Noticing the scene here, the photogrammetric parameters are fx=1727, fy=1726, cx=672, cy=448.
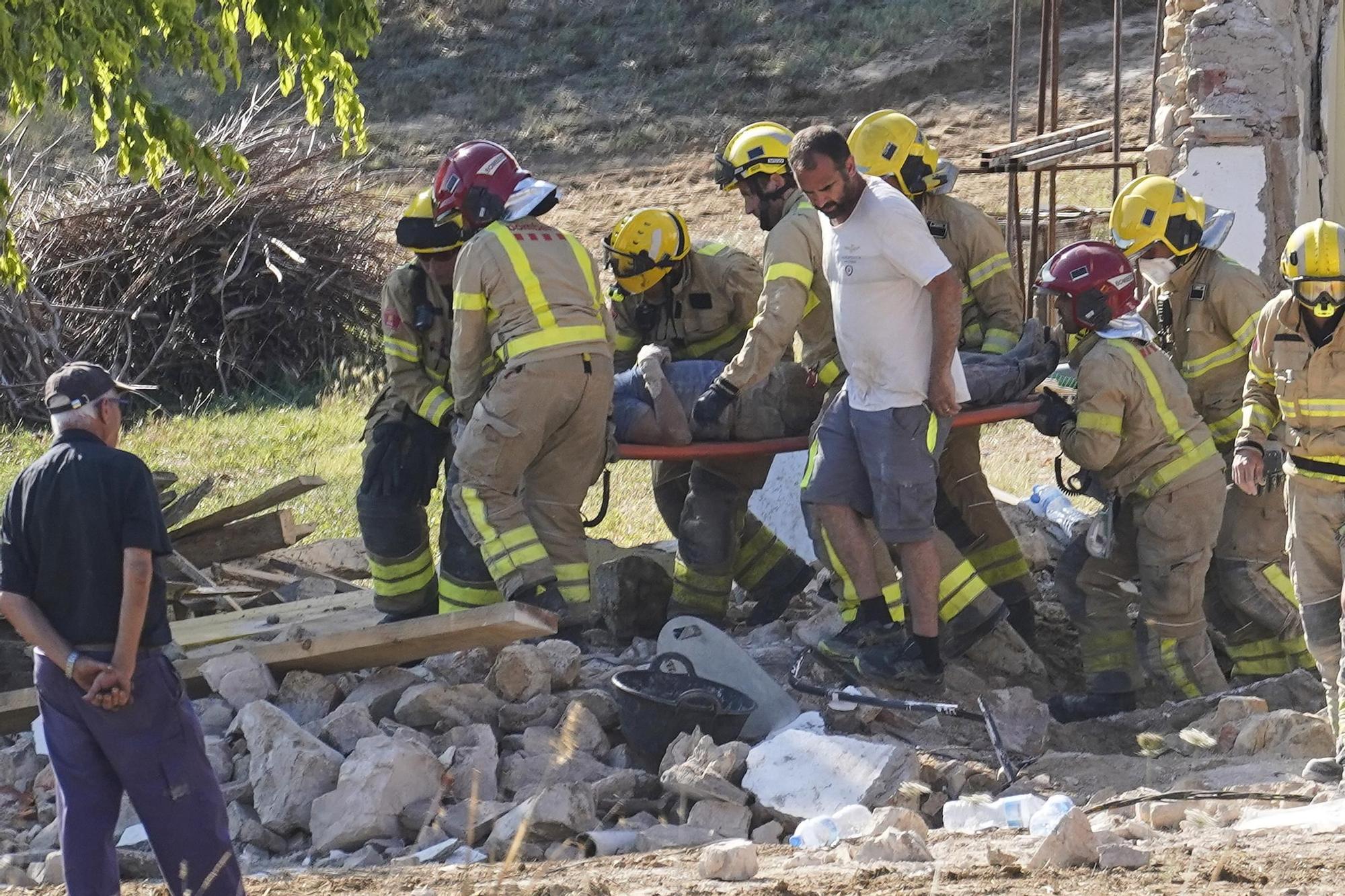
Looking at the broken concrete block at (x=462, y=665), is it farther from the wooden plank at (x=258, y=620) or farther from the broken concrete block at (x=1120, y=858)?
the broken concrete block at (x=1120, y=858)

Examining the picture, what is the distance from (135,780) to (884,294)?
10.4 ft

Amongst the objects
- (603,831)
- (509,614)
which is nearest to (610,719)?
(509,614)

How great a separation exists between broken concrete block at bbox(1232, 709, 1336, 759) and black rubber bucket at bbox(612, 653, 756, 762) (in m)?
1.77

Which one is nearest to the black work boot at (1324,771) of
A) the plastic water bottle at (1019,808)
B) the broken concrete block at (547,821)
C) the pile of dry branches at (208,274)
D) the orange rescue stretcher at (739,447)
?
the plastic water bottle at (1019,808)

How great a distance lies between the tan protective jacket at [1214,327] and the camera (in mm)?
7195

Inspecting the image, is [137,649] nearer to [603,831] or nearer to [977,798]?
[603,831]

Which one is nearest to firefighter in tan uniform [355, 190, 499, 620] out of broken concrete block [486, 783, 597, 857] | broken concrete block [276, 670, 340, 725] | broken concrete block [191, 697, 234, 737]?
broken concrete block [276, 670, 340, 725]

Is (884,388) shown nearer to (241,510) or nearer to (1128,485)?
(1128,485)

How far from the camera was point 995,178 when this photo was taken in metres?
19.9

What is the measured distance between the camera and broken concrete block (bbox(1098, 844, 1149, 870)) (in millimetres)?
4352


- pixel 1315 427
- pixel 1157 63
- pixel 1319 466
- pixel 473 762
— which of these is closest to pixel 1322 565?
pixel 1319 466

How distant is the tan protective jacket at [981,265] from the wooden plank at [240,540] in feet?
12.1

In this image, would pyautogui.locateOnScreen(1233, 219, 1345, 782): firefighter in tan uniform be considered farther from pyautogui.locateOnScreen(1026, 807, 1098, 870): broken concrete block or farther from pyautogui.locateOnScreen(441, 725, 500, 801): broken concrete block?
pyautogui.locateOnScreen(441, 725, 500, 801): broken concrete block

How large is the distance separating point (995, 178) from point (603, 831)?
15597mm
